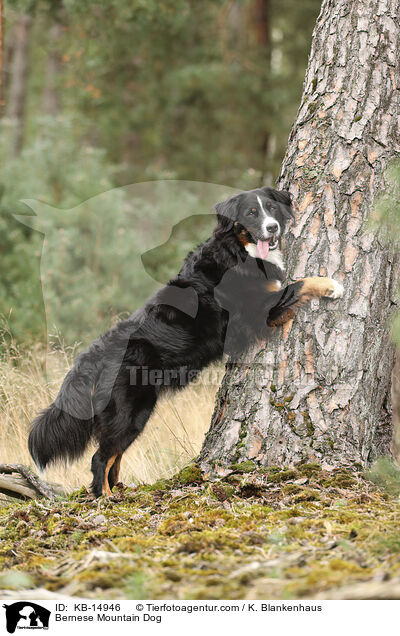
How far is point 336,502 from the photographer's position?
2.82m

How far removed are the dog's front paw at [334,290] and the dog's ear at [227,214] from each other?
3.70ft

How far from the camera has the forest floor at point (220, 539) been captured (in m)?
2.04

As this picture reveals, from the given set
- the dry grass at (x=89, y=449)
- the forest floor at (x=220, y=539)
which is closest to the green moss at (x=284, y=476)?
the forest floor at (x=220, y=539)

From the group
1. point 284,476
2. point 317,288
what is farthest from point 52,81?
point 284,476

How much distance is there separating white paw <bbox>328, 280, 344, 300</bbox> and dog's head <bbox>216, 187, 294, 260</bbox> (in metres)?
0.60

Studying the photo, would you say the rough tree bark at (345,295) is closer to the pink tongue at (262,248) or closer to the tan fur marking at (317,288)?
the tan fur marking at (317,288)

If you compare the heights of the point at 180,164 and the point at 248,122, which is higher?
the point at 248,122

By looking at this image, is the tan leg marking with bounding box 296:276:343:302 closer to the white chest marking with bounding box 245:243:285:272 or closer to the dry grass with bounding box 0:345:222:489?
the white chest marking with bounding box 245:243:285:272

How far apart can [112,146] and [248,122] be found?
4.65 metres

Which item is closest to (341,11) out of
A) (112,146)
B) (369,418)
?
(369,418)
